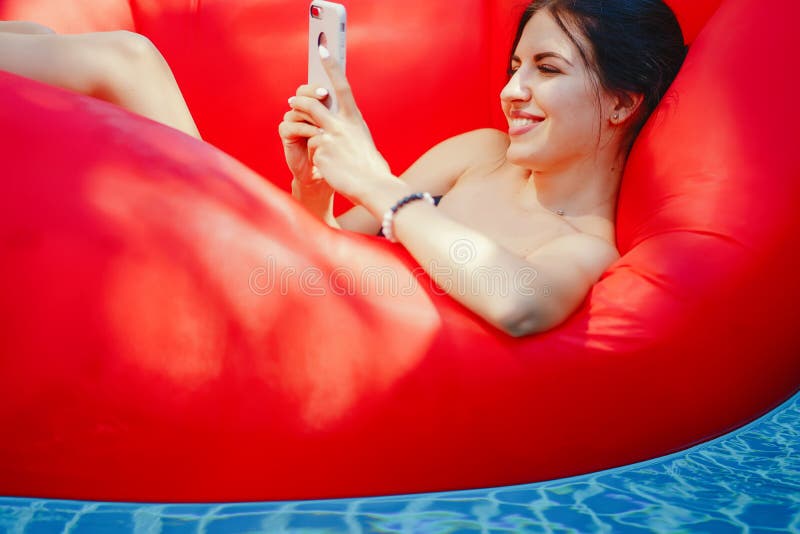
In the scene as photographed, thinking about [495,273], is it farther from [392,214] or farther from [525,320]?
[392,214]

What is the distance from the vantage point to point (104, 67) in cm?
149

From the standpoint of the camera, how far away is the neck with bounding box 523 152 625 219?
1634 mm

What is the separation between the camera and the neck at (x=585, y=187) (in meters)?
1.63

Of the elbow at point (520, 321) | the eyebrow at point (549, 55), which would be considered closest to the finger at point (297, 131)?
the eyebrow at point (549, 55)

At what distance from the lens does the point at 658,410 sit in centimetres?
127

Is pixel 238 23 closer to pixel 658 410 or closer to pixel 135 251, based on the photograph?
pixel 135 251

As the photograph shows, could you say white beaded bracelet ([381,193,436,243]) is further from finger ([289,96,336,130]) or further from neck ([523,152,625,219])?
neck ([523,152,625,219])

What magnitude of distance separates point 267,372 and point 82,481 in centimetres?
26

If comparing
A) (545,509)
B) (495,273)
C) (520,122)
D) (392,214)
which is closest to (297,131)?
(392,214)

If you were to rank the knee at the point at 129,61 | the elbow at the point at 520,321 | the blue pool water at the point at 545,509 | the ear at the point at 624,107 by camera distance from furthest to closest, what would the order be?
the ear at the point at 624,107 < the knee at the point at 129,61 < the elbow at the point at 520,321 < the blue pool water at the point at 545,509

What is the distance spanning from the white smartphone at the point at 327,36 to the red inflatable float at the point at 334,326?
287 mm

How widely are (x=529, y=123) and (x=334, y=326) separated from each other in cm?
63

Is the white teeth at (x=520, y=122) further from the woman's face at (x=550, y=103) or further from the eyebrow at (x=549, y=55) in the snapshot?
the eyebrow at (x=549, y=55)

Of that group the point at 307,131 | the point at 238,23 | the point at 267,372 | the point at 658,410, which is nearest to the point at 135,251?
the point at 267,372
